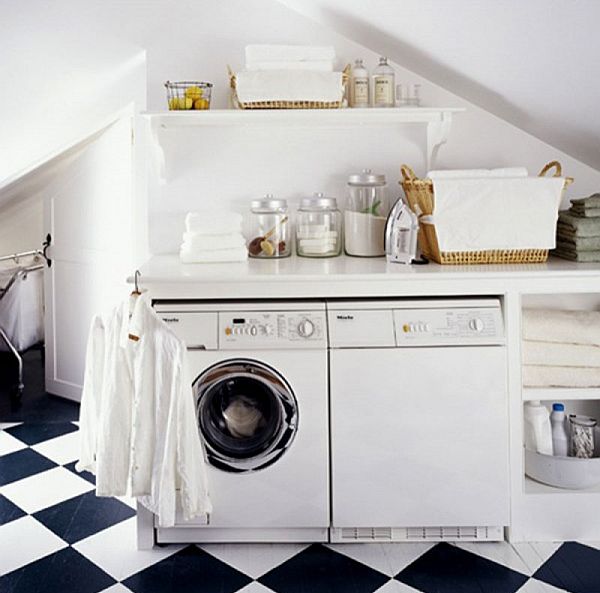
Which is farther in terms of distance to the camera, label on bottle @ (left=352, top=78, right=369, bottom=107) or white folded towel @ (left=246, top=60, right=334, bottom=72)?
label on bottle @ (left=352, top=78, right=369, bottom=107)

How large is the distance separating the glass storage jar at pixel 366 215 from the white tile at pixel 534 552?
3.78 ft

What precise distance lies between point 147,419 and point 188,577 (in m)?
0.50

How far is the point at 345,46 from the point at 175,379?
5.07 ft

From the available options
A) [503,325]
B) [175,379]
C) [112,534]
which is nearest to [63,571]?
[112,534]

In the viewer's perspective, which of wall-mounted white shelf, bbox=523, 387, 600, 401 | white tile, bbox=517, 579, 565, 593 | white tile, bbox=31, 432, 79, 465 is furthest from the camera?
white tile, bbox=31, 432, 79, 465

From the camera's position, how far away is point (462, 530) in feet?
8.09

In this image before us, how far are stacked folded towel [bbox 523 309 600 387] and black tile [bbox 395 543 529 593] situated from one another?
2.00ft

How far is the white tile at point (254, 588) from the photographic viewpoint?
2.18m

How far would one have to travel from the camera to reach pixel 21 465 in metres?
3.09

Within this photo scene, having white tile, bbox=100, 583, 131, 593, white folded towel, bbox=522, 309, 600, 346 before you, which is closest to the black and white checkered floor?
white tile, bbox=100, 583, 131, 593

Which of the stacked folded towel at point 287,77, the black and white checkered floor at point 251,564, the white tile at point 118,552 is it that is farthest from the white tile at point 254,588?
the stacked folded towel at point 287,77

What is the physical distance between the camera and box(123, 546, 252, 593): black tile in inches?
86.4

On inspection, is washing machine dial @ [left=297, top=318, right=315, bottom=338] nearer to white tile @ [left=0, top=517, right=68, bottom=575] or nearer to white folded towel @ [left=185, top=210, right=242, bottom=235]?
white folded towel @ [left=185, top=210, right=242, bottom=235]

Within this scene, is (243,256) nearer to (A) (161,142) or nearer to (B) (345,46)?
(A) (161,142)
